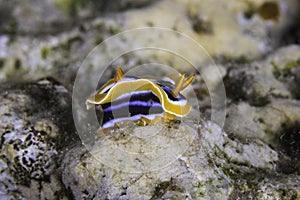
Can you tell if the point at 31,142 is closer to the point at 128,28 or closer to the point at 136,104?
the point at 136,104

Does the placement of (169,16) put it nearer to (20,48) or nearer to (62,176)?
(20,48)

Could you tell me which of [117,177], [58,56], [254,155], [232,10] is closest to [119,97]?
[117,177]

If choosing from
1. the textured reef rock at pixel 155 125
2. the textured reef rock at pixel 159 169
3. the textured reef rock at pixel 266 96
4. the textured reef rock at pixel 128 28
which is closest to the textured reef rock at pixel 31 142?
the textured reef rock at pixel 155 125

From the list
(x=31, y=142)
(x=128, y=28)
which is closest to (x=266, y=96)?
(x=128, y=28)

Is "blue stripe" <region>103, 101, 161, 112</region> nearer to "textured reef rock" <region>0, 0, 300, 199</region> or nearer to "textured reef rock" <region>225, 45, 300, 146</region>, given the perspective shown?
"textured reef rock" <region>0, 0, 300, 199</region>

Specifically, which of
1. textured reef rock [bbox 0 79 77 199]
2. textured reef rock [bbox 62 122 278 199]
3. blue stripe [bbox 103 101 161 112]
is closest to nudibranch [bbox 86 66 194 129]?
blue stripe [bbox 103 101 161 112]

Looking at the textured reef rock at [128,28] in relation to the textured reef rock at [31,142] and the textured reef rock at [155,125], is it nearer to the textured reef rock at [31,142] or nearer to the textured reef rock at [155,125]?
the textured reef rock at [155,125]
